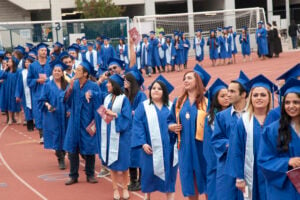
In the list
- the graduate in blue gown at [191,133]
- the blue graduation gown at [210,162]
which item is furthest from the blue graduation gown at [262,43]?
the blue graduation gown at [210,162]

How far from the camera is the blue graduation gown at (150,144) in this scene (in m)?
8.40

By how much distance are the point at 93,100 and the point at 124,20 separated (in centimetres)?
2072

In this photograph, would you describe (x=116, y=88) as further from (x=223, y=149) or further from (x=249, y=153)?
(x=249, y=153)

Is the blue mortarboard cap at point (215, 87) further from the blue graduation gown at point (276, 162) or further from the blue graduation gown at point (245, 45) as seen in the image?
the blue graduation gown at point (245, 45)

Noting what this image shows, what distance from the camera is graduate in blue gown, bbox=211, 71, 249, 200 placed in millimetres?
6609

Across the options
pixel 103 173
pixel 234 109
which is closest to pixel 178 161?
pixel 234 109

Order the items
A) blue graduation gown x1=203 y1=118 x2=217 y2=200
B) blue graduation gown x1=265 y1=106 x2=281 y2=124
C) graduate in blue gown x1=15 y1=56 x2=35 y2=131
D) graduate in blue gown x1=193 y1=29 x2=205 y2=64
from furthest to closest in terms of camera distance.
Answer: graduate in blue gown x1=193 y1=29 x2=205 y2=64 → graduate in blue gown x1=15 y1=56 x2=35 y2=131 → blue graduation gown x1=203 y1=118 x2=217 y2=200 → blue graduation gown x1=265 y1=106 x2=281 y2=124

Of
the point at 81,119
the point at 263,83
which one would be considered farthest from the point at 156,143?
the point at 263,83

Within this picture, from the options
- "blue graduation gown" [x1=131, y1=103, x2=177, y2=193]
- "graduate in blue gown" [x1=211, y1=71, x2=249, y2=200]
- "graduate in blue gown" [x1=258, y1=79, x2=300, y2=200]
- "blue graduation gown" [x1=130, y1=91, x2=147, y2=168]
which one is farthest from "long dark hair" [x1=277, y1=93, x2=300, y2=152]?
"blue graduation gown" [x1=130, y1=91, x2=147, y2=168]

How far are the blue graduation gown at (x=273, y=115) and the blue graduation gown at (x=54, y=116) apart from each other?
18.7 feet

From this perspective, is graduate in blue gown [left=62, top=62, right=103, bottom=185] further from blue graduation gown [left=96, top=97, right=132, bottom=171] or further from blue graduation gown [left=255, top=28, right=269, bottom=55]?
blue graduation gown [left=255, top=28, right=269, bottom=55]

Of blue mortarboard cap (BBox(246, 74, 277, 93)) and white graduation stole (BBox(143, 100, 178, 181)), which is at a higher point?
blue mortarboard cap (BBox(246, 74, 277, 93))

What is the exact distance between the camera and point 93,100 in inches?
401

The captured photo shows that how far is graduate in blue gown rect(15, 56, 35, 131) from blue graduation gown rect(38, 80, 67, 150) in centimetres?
481
